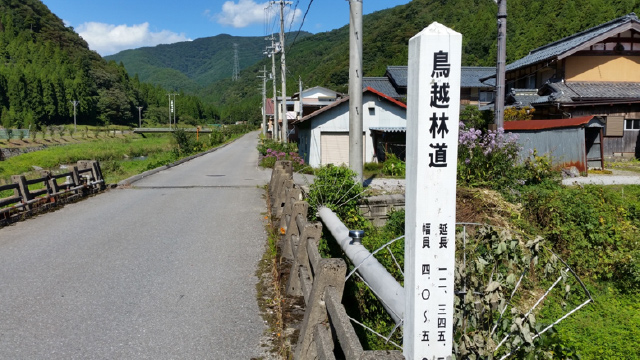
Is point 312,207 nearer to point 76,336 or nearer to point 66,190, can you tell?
point 76,336

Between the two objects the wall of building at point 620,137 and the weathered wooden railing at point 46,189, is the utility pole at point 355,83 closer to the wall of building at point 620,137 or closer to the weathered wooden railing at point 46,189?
the weathered wooden railing at point 46,189

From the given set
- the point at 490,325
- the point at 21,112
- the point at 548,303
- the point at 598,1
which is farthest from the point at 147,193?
the point at 21,112

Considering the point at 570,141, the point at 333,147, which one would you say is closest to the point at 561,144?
the point at 570,141

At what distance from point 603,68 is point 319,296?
24.6 meters

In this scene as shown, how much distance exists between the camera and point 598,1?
39844 millimetres

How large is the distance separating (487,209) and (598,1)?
132ft

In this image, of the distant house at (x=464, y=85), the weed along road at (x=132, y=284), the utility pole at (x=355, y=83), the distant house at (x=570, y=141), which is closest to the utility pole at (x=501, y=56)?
the distant house at (x=570, y=141)

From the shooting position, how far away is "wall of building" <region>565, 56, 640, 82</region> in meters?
22.7

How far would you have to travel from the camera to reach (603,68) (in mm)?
22875

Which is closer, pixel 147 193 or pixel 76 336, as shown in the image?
pixel 76 336

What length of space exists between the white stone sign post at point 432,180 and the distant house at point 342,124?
62.6 feet

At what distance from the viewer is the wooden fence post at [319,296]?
11.1 feet

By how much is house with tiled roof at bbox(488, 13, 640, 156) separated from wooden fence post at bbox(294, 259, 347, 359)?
19.4 m

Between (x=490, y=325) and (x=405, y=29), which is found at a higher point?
(x=405, y=29)
